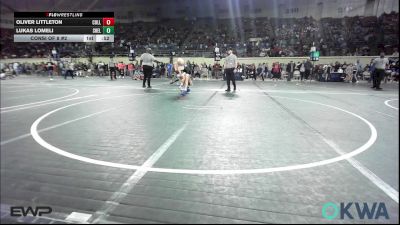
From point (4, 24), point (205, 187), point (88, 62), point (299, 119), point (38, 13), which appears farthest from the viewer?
point (88, 62)

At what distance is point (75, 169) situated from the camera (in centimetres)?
350

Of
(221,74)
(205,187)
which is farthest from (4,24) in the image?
(205,187)

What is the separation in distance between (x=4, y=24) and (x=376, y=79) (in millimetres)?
21413

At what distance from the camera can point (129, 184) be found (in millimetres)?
3096

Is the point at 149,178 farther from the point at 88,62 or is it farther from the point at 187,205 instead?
the point at 88,62

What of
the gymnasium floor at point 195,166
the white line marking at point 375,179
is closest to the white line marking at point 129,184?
the gymnasium floor at point 195,166

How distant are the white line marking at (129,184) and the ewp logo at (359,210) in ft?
6.09

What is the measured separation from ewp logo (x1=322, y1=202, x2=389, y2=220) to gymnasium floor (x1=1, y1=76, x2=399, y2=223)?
0.05 m

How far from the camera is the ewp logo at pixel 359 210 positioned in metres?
2.50

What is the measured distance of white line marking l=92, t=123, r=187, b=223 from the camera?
2.52 m
